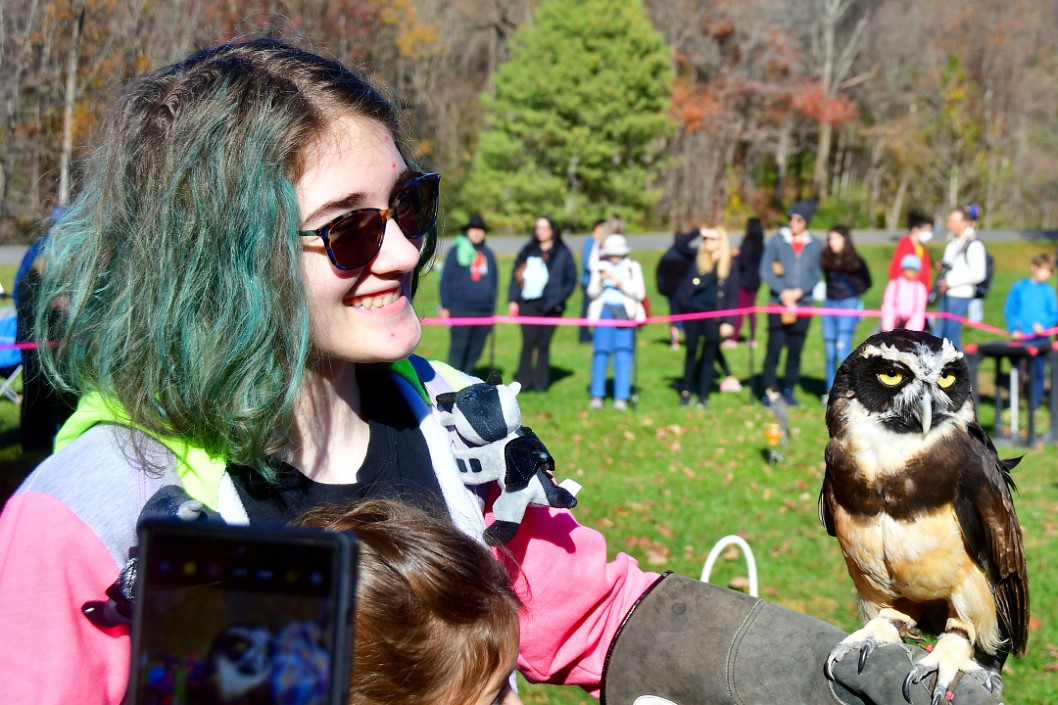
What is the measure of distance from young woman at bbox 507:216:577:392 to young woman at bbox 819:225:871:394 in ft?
8.47

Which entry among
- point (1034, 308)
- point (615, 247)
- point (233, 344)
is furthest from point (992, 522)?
point (1034, 308)

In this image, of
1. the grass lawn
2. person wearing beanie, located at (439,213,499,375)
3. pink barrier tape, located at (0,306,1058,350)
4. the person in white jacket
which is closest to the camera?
the grass lawn

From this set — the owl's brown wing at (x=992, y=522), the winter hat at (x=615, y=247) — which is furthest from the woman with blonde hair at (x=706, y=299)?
the owl's brown wing at (x=992, y=522)

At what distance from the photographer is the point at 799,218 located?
10.1 meters

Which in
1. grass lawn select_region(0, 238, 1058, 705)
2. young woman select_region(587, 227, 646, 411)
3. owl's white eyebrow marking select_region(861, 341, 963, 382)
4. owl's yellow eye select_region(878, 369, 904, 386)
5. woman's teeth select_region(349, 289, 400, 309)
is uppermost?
woman's teeth select_region(349, 289, 400, 309)

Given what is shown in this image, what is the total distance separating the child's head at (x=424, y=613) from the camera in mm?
1088

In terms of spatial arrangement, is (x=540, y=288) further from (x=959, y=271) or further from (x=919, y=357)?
(x=919, y=357)

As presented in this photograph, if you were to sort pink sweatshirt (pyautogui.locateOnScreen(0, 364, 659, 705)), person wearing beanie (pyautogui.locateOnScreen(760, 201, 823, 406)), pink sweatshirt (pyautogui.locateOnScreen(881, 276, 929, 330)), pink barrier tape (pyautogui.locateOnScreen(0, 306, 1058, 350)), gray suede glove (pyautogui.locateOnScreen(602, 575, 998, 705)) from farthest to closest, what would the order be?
person wearing beanie (pyautogui.locateOnScreen(760, 201, 823, 406)), pink barrier tape (pyautogui.locateOnScreen(0, 306, 1058, 350)), pink sweatshirt (pyautogui.locateOnScreen(881, 276, 929, 330)), gray suede glove (pyautogui.locateOnScreen(602, 575, 998, 705)), pink sweatshirt (pyautogui.locateOnScreen(0, 364, 659, 705))

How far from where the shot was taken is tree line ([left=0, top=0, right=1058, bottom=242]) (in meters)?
28.4

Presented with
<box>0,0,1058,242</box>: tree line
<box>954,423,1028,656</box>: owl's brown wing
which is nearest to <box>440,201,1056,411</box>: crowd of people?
<box>0,0,1058,242</box>: tree line

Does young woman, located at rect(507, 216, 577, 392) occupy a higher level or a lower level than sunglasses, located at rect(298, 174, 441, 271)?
lower

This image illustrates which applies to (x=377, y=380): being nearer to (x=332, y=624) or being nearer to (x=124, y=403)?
(x=124, y=403)

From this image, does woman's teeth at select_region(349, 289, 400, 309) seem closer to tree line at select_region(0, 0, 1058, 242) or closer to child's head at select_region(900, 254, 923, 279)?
child's head at select_region(900, 254, 923, 279)

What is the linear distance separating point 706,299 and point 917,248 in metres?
2.03
